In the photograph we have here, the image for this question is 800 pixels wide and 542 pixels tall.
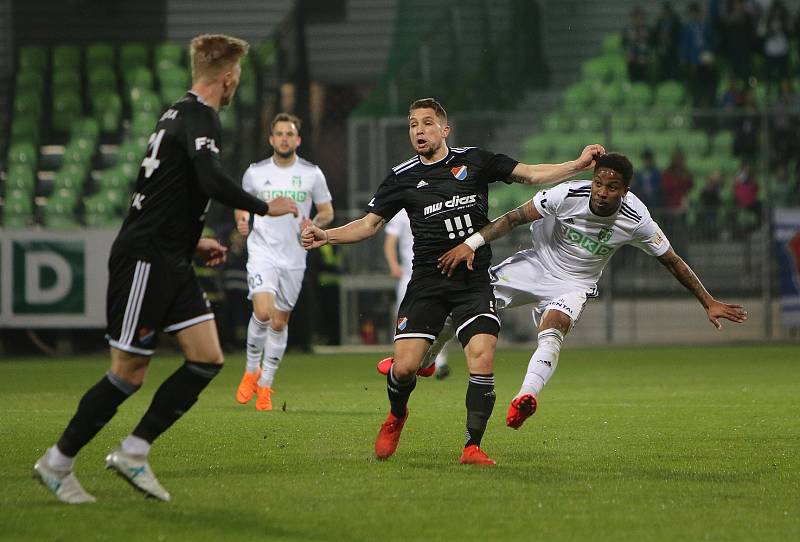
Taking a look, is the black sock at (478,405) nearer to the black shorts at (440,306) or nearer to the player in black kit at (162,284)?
the black shorts at (440,306)

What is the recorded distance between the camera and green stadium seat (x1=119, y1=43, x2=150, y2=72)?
83.1 ft

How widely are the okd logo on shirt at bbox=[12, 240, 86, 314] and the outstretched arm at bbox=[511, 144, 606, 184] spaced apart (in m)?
11.8

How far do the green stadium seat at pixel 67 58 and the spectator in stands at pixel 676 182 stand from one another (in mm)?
11365

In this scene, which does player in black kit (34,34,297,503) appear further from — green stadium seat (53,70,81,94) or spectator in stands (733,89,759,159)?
green stadium seat (53,70,81,94)

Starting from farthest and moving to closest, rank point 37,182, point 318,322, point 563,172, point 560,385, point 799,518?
point 37,182 < point 318,322 < point 560,385 < point 563,172 < point 799,518

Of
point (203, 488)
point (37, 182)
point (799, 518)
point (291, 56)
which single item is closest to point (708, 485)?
point (799, 518)

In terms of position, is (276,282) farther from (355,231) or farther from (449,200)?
(449,200)

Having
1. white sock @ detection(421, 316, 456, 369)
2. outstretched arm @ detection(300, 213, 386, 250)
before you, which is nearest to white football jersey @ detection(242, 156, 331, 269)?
white sock @ detection(421, 316, 456, 369)

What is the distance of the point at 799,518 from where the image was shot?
5590mm

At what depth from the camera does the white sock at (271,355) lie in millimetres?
11234

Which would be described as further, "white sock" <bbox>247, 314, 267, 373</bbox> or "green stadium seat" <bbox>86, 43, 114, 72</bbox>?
"green stadium seat" <bbox>86, 43, 114, 72</bbox>

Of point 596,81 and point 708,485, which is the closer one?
point 708,485

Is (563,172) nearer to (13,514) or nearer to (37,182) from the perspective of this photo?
(13,514)

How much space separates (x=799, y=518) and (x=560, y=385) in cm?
773
